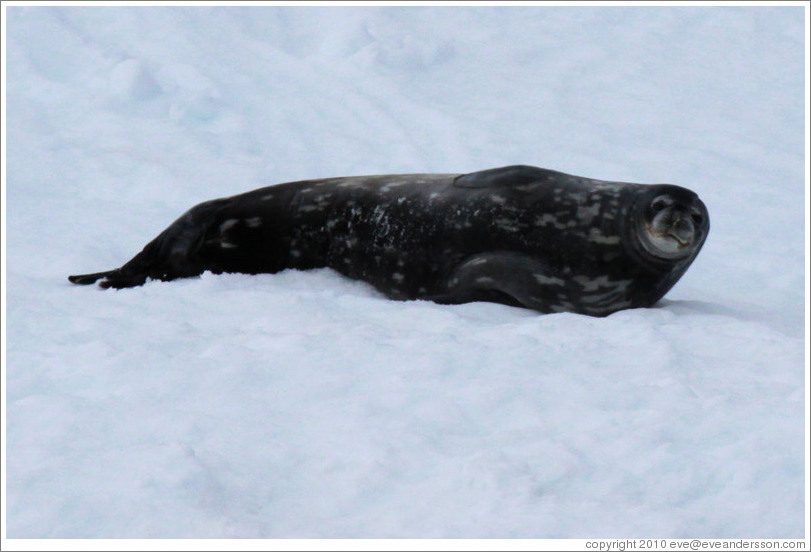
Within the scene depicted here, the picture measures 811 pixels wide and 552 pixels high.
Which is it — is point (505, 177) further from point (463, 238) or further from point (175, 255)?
point (175, 255)

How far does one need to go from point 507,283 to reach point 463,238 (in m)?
0.35

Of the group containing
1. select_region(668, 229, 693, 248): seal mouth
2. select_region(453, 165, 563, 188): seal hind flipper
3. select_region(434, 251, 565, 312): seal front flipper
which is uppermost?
select_region(453, 165, 563, 188): seal hind flipper

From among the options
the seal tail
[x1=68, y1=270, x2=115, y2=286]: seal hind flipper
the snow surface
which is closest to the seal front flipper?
the snow surface

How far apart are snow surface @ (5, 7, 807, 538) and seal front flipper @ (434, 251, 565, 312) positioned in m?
0.24

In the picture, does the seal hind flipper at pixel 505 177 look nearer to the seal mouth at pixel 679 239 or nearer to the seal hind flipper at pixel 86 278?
the seal mouth at pixel 679 239

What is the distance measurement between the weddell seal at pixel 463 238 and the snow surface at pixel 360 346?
0.83ft

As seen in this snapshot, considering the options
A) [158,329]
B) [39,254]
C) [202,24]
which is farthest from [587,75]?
[158,329]

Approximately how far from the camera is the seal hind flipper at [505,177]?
17.1 ft

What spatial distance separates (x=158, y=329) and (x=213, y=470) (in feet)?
4.24

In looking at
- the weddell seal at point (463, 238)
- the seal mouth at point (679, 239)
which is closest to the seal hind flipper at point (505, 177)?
the weddell seal at point (463, 238)

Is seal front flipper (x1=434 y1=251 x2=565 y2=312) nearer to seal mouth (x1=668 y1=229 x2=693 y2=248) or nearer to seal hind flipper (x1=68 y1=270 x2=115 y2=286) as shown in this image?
seal mouth (x1=668 y1=229 x2=693 y2=248)

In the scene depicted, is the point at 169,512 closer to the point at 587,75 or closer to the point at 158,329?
the point at 158,329

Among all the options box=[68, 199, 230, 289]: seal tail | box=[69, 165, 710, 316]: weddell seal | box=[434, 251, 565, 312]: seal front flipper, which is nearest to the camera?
box=[434, 251, 565, 312]: seal front flipper

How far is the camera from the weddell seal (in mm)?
4984
